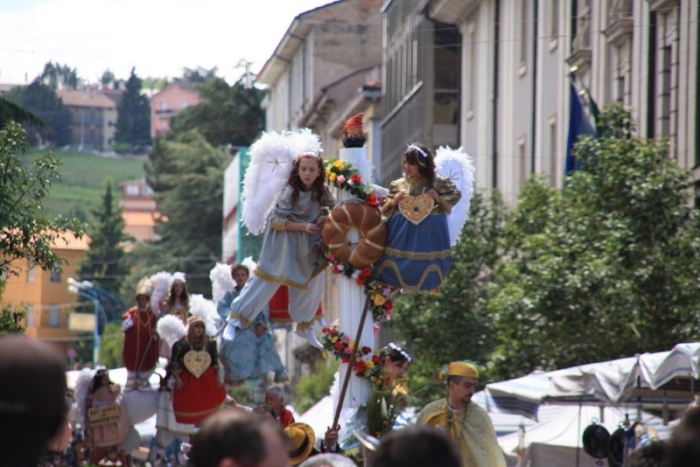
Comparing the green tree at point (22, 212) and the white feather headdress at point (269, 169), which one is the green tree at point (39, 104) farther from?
the white feather headdress at point (269, 169)

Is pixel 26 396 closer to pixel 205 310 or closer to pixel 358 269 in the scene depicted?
pixel 358 269

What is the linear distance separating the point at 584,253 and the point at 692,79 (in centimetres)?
488

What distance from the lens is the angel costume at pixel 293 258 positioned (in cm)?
1076

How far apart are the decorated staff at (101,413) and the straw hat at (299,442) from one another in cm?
548

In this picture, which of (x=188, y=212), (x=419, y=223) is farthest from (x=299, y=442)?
(x=188, y=212)

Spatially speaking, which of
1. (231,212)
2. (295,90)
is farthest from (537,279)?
(295,90)

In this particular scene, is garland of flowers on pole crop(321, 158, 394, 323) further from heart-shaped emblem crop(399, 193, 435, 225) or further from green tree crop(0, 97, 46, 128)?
green tree crop(0, 97, 46, 128)

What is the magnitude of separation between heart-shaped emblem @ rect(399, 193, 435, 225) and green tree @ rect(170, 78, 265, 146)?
57609mm

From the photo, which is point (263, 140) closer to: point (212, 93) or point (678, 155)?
point (678, 155)

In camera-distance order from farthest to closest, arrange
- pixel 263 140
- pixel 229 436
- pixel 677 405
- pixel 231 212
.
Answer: pixel 231 212
pixel 677 405
pixel 263 140
pixel 229 436

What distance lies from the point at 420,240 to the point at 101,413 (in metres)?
5.82

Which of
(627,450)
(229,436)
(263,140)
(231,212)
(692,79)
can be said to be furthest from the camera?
(231,212)

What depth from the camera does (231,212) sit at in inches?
2331

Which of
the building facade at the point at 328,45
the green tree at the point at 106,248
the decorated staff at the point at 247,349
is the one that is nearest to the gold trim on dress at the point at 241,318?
the decorated staff at the point at 247,349
